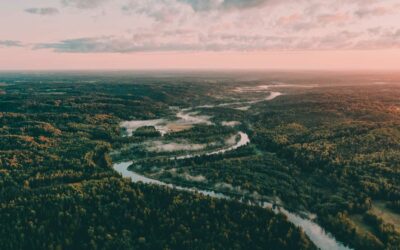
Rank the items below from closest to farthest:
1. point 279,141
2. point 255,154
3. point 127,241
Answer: point 127,241 < point 255,154 < point 279,141

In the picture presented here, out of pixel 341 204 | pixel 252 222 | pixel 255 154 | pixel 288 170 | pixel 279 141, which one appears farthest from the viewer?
pixel 279 141

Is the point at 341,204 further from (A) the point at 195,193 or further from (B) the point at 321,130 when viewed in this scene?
(B) the point at 321,130

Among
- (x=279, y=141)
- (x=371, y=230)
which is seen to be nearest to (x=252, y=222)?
(x=371, y=230)

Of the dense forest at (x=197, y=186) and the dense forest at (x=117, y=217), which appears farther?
the dense forest at (x=197, y=186)

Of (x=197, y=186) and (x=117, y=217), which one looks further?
(x=197, y=186)

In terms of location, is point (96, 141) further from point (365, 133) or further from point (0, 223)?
point (365, 133)

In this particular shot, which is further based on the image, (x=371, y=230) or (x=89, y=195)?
(x=89, y=195)

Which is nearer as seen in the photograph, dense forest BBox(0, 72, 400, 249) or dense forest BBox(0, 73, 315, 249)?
dense forest BBox(0, 73, 315, 249)

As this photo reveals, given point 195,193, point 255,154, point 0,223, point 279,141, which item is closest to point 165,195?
point 195,193

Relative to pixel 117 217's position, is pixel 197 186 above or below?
below
